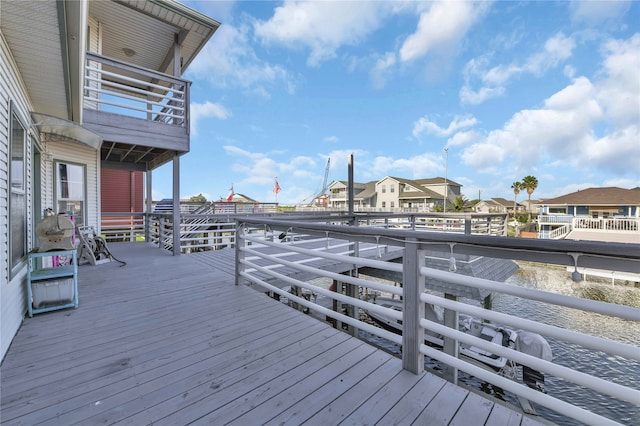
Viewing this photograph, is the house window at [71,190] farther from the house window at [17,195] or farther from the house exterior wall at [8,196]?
the house window at [17,195]

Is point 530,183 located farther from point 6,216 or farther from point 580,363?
point 6,216

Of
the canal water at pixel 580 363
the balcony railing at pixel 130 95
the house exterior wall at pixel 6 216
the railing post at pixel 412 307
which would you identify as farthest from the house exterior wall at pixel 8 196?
the canal water at pixel 580 363

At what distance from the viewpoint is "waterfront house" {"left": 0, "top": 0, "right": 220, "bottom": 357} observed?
2242mm

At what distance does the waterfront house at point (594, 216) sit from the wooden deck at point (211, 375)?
62.8 ft

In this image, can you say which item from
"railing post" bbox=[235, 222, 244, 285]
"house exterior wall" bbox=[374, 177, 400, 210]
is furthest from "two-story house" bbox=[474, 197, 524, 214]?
"railing post" bbox=[235, 222, 244, 285]

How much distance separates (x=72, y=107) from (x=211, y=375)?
390cm

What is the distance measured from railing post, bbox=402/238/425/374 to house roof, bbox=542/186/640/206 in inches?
1143

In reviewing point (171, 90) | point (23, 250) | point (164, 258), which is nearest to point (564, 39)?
point (171, 90)

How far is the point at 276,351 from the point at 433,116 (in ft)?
140

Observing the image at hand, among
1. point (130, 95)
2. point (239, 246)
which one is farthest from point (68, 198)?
point (239, 246)

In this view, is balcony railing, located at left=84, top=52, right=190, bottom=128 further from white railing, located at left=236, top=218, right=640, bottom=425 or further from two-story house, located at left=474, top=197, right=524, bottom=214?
two-story house, located at left=474, top=197, right=524, bottom=214

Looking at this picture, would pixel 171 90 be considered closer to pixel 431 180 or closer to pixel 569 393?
pixel 569 393

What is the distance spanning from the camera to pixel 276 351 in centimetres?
221

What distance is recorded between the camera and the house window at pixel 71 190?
6.09m
